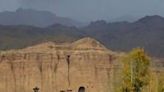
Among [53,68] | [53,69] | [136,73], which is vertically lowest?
[136,73]

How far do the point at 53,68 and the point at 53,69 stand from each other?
0.23 meters

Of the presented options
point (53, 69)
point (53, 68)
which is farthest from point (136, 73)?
point (53, 69)

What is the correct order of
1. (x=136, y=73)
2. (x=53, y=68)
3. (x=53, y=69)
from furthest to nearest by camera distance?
1. (x=53, y=69)
2. (x=53, y=68)
3. (x=136, y=73)

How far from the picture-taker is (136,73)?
54094 mm

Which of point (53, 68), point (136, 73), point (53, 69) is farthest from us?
point (53, 69)

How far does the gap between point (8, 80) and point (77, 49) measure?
34.5 feet

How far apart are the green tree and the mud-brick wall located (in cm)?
5400

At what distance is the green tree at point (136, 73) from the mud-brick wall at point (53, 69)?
5400cm

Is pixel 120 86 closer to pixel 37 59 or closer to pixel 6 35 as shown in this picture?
pixel 37 59

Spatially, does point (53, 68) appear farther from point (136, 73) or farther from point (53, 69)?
point (136, 73)

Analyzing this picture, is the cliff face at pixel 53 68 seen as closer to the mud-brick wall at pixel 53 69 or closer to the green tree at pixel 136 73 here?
the mud-brick wall at pixel 53 69

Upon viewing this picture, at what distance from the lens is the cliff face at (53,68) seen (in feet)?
357

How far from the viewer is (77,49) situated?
370 ft

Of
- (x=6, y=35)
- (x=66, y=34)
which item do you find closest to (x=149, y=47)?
(x=66, y=34)
